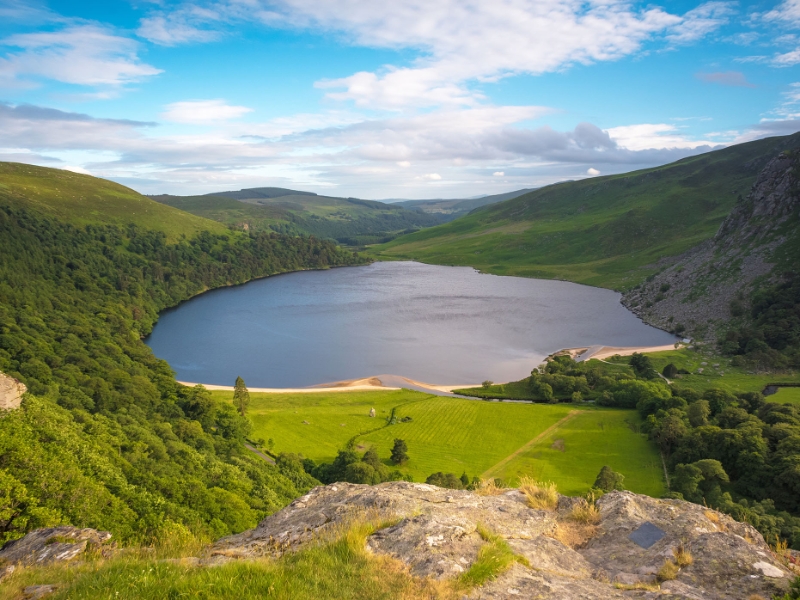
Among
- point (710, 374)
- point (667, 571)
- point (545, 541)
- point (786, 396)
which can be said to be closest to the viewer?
point (667, 571)

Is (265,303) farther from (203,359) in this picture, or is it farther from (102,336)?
(102,336)

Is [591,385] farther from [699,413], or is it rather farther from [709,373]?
[709,373]

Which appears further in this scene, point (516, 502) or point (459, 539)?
point (516, 502)

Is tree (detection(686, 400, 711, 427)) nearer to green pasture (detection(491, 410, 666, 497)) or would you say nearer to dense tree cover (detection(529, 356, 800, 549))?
dense tree cover (detection(529, 356, 800, 549))

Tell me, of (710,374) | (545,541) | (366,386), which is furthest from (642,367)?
(545,541)

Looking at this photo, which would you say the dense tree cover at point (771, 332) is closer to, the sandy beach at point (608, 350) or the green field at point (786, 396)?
the sandy beach at point (608, 350)

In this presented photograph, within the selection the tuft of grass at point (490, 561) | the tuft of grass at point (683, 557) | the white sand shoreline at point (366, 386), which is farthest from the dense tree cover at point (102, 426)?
the white sand shoreline at point (366, 386)

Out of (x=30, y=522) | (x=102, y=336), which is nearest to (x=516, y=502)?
(x=30, y=522)
